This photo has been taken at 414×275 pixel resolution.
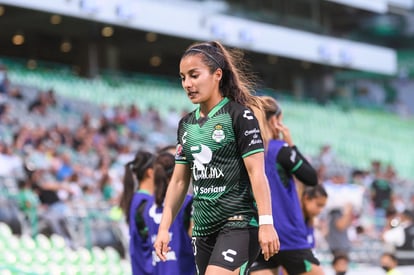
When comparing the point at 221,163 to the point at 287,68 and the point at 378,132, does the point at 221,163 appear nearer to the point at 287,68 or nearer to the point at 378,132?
the point at 378,132

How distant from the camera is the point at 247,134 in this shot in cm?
591

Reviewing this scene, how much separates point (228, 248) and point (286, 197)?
208 centimetres

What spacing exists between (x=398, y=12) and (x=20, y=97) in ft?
98.3

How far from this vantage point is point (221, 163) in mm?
6004

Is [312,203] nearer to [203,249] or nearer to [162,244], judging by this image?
[203,249]

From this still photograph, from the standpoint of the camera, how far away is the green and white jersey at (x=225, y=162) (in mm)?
5941

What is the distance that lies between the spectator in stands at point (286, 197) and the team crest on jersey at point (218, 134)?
1.80m

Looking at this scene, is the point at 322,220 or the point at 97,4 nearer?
the point at 322,220

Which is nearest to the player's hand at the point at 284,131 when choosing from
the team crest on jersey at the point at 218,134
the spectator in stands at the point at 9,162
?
the team crest on jersey at the point at 218,134

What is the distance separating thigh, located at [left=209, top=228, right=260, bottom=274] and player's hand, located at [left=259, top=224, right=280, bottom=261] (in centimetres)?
21

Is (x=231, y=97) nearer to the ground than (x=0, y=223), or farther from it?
farther from it

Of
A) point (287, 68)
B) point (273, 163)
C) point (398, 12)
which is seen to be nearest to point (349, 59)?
point (287, 68)

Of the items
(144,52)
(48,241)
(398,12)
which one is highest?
(398,12)

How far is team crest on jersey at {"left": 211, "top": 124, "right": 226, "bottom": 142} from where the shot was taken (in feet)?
19.6
